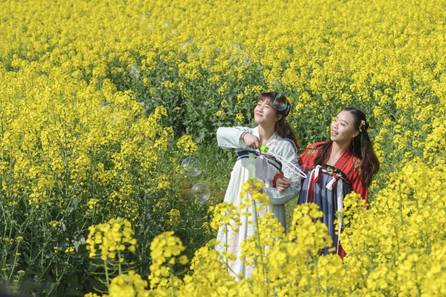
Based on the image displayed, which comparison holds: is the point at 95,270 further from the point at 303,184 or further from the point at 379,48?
the point at 379,48

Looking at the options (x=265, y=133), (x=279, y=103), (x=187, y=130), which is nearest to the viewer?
(x=279, y=103)

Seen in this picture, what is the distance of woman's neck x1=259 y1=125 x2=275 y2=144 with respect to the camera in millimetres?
4520

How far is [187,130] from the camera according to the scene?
27.0ft

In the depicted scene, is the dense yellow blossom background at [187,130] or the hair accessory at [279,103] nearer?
the dense yellow blossom background at [187,130]

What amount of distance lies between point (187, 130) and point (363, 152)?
3.90 meters

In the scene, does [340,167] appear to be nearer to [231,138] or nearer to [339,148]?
[339,148]

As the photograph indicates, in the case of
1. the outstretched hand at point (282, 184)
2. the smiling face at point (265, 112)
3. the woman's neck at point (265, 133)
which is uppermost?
the smiling face at point (265, 112)

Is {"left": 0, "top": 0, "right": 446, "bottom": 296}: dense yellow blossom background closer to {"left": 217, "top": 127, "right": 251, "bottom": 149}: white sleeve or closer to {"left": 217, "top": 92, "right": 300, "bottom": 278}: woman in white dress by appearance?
{"left": 217, "top": 92, "right": 300, "bottom": 278}: woman in white dress

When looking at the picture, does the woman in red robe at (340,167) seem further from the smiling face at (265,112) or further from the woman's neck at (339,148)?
the smiling face at (265,112)

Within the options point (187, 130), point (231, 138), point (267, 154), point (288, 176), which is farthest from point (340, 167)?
point (187, 130)

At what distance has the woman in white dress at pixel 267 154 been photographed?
4359 mm

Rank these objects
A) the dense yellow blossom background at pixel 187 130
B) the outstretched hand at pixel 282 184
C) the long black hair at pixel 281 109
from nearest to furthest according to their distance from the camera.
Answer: the dense yellow blossom background at pixel 187 130 → the outstretched hand at pixel 282 184 → the long black hair at pixel 281 109

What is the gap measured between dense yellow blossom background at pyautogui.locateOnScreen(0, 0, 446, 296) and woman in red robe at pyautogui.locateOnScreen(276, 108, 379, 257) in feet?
0.53

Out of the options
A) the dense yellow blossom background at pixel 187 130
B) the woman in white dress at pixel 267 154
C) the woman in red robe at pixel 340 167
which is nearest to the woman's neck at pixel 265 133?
the woman in white dress at pixel 267 154
